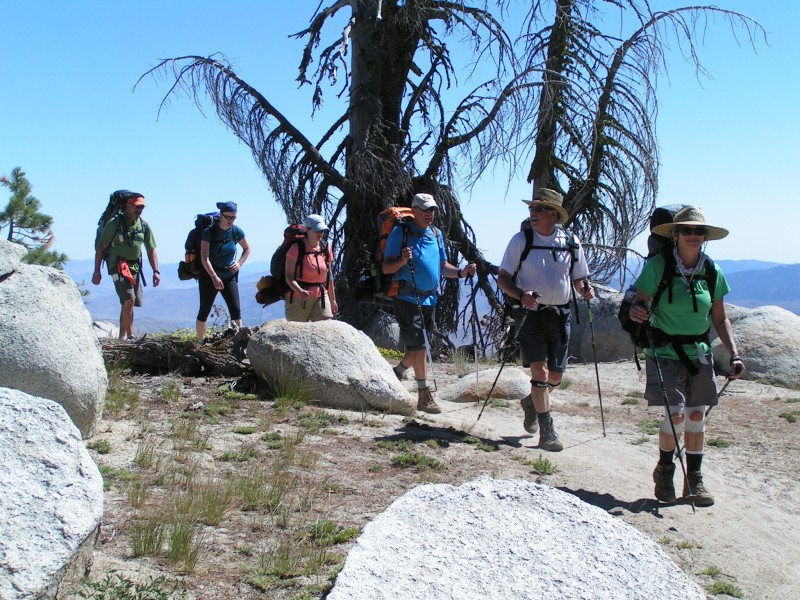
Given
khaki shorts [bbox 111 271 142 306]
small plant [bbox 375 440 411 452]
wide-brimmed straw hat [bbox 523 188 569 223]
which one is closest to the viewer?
small plant [bbox 375 440 411 452]

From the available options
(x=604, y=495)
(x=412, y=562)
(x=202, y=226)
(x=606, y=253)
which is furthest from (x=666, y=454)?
(x=606, y=253)

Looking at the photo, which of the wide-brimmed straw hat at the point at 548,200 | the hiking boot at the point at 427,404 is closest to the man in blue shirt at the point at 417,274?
the hiking boot at the point at 427,404

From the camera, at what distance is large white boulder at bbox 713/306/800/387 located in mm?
12383

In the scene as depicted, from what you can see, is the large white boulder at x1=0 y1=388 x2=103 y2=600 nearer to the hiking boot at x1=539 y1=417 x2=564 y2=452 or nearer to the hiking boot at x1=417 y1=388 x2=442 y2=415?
the hiking boot at x1=539 y1=417 x2=564 y2=452

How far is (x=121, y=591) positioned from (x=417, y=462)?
3.20 metres

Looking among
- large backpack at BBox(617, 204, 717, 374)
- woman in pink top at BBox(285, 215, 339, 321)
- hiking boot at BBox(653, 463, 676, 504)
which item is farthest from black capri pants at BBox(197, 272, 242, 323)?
hiking boot at BBox(653, 463, 676, 504)

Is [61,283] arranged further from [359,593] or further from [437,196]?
[437,196]

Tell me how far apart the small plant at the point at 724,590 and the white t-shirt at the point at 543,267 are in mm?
3040

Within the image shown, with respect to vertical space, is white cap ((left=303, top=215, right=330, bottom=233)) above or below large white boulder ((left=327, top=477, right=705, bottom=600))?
above

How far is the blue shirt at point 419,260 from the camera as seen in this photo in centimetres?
827

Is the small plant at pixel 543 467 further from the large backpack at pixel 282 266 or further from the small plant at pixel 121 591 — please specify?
the large backpack at pixel 282 266

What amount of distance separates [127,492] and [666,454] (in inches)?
149

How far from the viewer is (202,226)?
1043cm

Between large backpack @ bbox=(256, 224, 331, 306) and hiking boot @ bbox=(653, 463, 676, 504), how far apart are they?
479 cm
